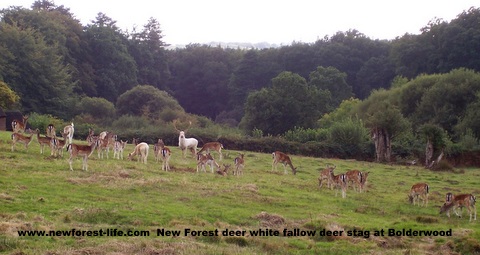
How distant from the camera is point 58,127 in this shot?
4703 centimetres

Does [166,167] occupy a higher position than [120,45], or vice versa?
[120,45]

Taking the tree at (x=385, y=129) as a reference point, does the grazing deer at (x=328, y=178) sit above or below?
below

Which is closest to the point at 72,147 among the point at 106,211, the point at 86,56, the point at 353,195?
the point at 106,211

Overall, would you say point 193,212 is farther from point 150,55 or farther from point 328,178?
point 150,55

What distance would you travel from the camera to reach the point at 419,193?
2347 cm

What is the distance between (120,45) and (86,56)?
556 centimetres

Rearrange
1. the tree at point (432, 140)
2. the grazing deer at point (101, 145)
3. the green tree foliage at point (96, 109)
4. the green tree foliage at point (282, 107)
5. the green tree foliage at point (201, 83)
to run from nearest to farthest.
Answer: the grazing deer at point (101, 145), the tree at point (432, 140), the green tree foliage at point (282, 107), the green tree foliage at point (96, 109), the green tree foliage at point (201, 83)

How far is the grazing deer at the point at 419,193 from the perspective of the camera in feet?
76.5

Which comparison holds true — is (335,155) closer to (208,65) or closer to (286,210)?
(286,210)

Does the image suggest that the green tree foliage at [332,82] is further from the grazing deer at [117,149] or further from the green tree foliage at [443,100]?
the grazing deer at [117,149]

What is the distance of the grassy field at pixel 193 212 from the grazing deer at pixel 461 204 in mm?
379

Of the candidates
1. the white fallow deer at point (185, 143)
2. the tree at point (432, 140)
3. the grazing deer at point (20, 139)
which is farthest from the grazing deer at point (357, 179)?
the tree at point (432, 140)

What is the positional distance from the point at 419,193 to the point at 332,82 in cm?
5945

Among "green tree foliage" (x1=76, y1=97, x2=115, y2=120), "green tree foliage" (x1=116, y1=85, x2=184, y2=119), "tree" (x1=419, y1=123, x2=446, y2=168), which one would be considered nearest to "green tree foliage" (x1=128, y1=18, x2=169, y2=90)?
"green tree foliage" (x1=116, y1=85, x2=184, y2=119)
